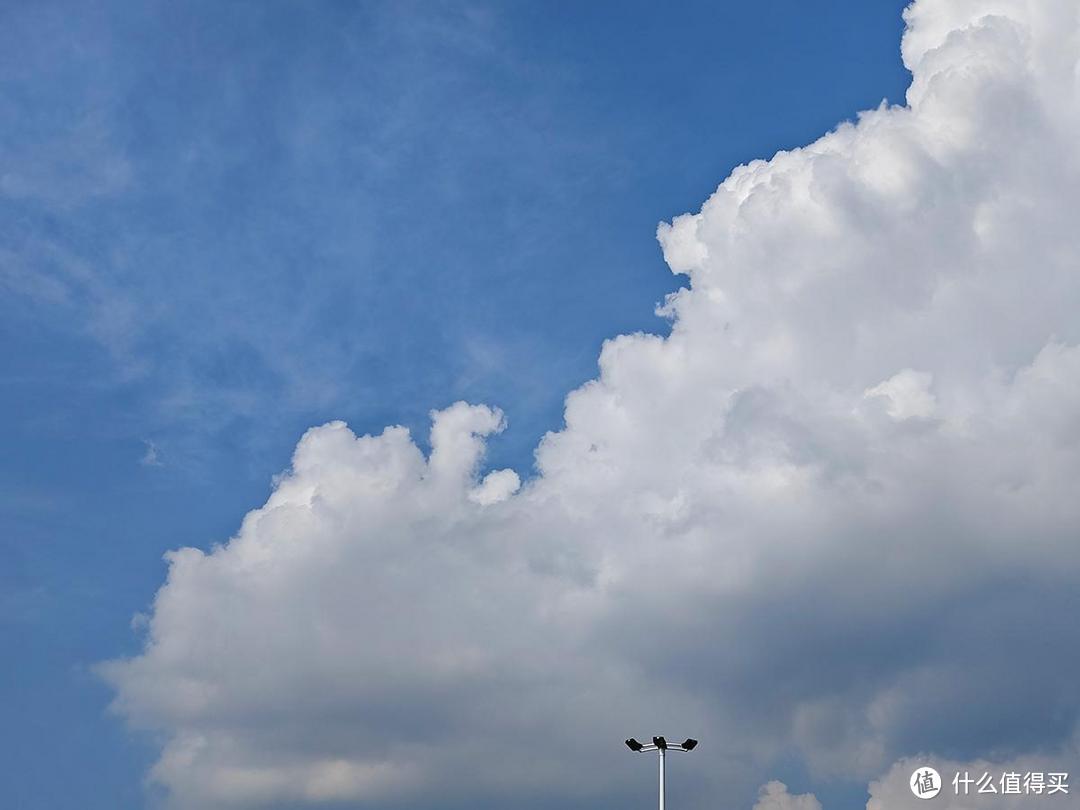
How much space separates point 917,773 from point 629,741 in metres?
25.2

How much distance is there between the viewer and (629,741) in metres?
65.8

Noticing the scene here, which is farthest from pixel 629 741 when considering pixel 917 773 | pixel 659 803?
pixel 917 773

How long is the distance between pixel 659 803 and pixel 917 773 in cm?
2219

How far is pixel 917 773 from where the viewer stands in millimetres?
69625

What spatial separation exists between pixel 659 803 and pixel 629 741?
6.06m

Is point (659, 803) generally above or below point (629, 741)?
below

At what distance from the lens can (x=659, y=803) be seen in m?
66.8

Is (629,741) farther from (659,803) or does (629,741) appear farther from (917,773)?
(917,773)
